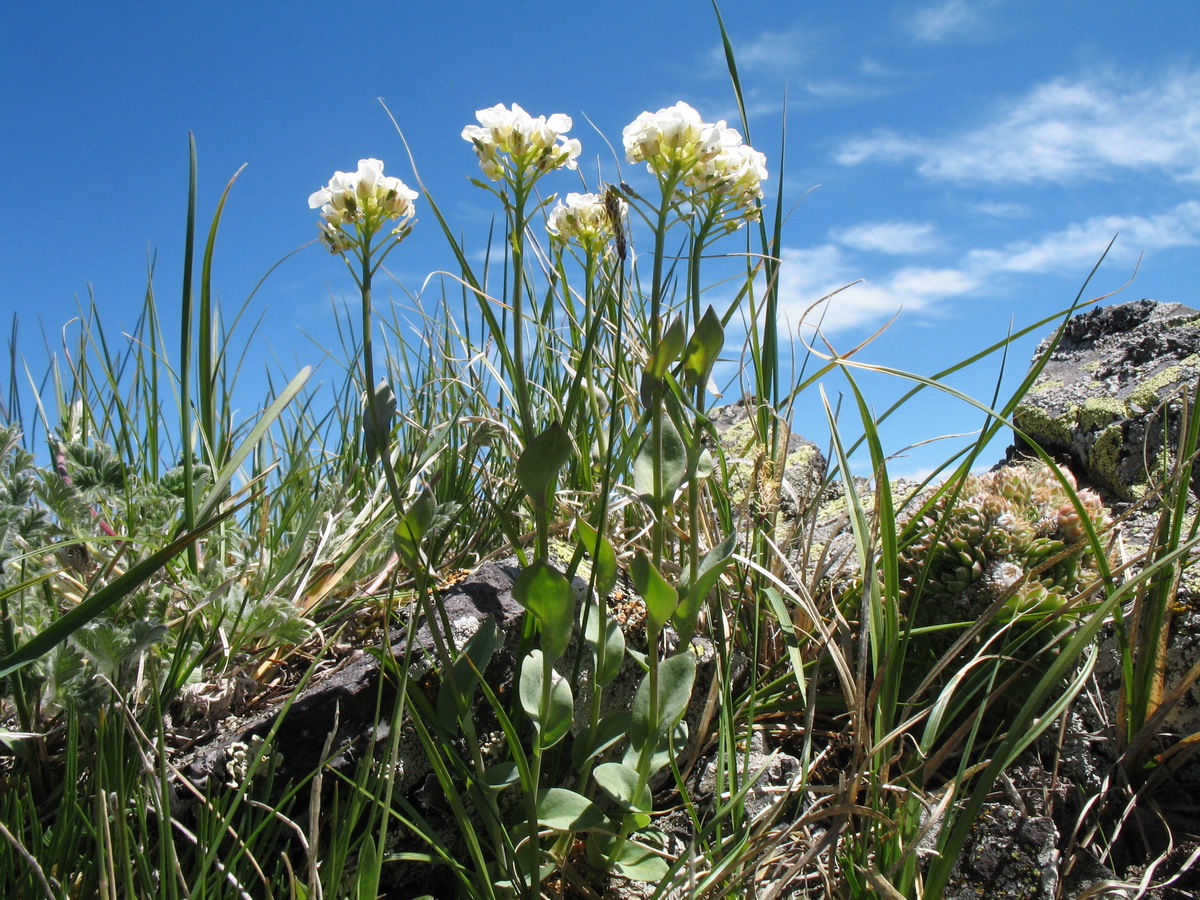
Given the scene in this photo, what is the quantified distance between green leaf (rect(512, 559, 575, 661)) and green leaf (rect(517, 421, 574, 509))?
0.41 ft

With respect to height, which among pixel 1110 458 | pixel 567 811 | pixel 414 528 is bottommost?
pixel 567 811

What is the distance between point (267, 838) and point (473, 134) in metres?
1.22

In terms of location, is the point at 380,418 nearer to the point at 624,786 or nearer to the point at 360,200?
the point at 360,200

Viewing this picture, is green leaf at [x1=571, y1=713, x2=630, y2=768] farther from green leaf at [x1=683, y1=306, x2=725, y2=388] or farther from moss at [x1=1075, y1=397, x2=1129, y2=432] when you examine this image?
moss at [x1=1075, y1=397, x2=1129, y2=432]

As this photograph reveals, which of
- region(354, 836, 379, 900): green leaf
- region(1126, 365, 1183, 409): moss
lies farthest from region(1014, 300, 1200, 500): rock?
region(354, 836, 379, 900): green leaf

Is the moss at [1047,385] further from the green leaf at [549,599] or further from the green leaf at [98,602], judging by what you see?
the green leaf at [98,602]

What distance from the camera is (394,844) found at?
1450mm

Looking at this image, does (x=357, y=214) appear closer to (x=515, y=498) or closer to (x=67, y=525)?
(x=515, y=498)

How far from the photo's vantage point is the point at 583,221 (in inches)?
61.2

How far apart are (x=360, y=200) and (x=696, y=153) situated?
0.54 m

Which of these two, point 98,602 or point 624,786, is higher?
point 98,602

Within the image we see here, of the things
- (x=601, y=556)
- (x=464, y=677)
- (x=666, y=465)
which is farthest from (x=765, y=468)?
(x=464, y=677)

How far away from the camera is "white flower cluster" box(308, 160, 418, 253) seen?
123cm

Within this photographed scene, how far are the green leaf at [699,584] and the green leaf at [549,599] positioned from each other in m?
0.20
